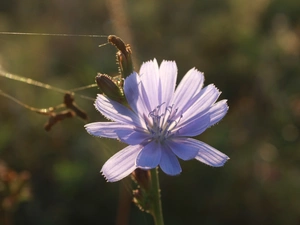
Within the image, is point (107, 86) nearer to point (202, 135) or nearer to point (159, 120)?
point (159, 120)

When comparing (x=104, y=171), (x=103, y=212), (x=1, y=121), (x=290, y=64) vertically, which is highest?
(x=290, y=64)

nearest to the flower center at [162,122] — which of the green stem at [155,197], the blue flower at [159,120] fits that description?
the blue flower at [159,120]

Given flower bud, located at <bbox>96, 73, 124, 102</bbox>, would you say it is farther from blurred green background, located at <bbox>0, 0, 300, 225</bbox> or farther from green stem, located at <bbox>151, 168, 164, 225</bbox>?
blurred green background, located at <bbox>0, 0, 300, 225</bbox>

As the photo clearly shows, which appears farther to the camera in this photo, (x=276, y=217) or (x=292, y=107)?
(x=292, y=107)

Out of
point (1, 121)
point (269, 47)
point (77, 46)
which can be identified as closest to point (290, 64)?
point (269, 47)

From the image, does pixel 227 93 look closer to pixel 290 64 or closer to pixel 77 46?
pixel 290 64

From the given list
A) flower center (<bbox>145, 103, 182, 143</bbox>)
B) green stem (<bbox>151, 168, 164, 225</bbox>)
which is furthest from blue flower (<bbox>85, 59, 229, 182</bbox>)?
green stem (<bbox>151, 168, 164, 225</bbox>)

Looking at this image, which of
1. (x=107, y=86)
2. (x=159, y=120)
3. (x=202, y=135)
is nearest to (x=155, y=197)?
(x=159, y=120)
